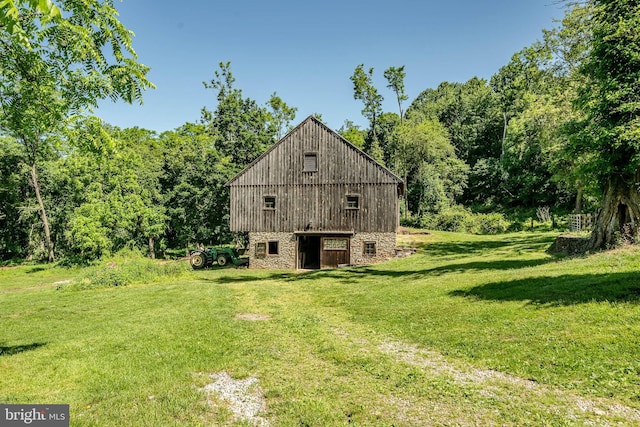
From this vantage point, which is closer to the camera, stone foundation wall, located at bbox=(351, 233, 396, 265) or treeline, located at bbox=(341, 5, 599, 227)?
stone foundation wall, located at bbox=(351, 233, 396, 265)

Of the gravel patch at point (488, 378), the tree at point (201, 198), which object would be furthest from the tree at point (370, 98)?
the gravel patch at point (488, 378)

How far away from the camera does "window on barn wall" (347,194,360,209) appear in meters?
27.7

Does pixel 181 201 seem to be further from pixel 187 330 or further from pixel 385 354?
pixel 385 354

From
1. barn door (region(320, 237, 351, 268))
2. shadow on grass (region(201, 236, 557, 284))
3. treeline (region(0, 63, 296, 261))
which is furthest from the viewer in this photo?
treeline (region(0, 63, 296, 261))

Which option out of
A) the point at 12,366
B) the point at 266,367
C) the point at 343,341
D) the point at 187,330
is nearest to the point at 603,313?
the point at 343,341

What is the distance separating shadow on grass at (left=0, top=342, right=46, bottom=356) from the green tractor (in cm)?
2122

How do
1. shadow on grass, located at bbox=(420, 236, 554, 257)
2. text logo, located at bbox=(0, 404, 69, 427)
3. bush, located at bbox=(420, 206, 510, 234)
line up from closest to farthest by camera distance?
1. text logo, located at bbox=(0, 404, 69, 427)
2. shadow on grass, located at bbox=(420, 236, 554, 257)
3. bush, located at bbox=(420, 206, 510, 234)

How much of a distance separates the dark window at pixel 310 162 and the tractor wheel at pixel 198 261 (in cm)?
1148

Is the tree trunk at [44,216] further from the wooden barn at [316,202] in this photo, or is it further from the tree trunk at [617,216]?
the tree trunk at [617,216]

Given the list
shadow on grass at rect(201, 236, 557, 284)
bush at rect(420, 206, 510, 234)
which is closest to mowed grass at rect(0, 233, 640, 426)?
shadow on grass at rect(201, 236, 557, 284)

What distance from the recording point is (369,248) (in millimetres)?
27703

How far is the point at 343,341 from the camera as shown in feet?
31.8

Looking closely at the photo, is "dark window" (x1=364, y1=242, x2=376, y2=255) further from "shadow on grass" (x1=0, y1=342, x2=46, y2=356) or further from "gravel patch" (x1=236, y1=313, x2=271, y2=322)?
"shadow on grass" (x1=0, y1=342, x2=46, y2=356)

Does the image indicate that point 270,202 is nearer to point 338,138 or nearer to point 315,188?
point 315,188
